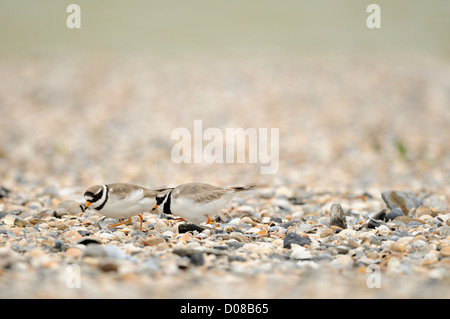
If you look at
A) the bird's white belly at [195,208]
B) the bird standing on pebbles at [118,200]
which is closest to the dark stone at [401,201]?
Result: the bird's white belly at [195,208]

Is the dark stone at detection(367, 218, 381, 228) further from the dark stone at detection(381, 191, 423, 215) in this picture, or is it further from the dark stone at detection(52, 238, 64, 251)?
the dark stone at detection(52, 238, 64, 251)

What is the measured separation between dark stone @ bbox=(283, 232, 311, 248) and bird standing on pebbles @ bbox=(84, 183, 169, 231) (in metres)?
1.73

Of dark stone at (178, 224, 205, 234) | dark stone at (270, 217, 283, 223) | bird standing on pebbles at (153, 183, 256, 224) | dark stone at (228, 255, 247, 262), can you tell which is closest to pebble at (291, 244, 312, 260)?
dark stone at (228, 255, 247, 262)

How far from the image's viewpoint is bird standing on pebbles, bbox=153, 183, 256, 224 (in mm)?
6285

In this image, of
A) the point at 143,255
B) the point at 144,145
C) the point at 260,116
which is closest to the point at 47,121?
A: the point at 144,145

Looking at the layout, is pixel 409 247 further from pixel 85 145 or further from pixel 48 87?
pixel 48 87

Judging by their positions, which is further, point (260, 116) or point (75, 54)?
point (75, 54)

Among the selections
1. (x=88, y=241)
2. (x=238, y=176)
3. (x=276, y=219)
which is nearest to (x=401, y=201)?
(x=276, y=219)

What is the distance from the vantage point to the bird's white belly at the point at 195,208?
6.27m

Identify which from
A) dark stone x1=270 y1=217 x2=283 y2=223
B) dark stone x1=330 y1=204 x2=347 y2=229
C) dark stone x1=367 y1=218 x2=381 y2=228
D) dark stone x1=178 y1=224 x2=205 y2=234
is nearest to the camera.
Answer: dark stone x1=178 y1=224 x2=205 y2=234

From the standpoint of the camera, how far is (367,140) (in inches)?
552

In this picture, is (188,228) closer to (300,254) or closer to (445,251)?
(300,254)

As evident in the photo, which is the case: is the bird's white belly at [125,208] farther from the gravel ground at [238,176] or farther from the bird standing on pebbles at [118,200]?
the gravel ground at [238,176]

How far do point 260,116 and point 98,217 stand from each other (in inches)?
373
